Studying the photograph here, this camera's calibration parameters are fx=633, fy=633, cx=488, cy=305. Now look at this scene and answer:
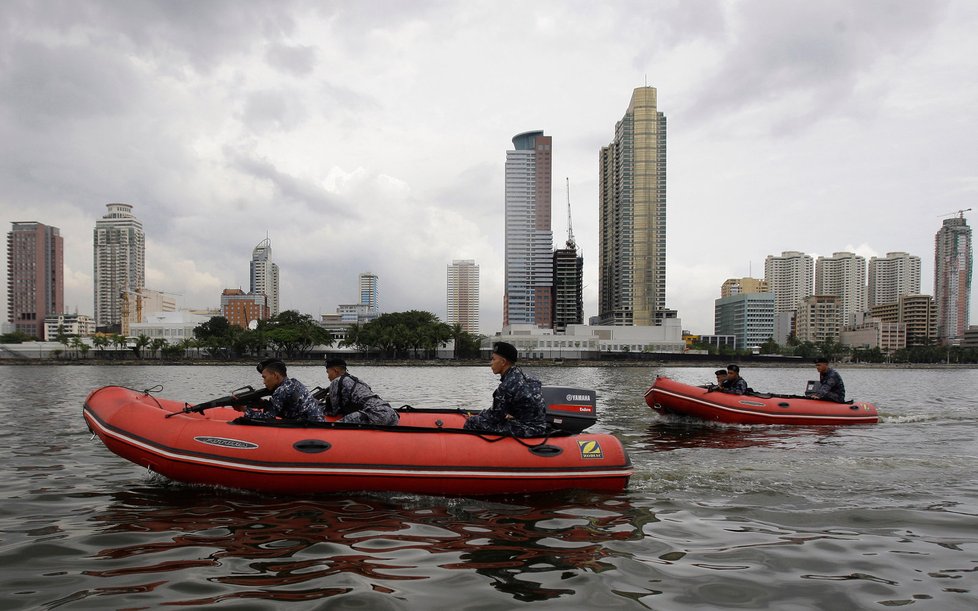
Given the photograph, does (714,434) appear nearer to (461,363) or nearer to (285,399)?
(285,399)

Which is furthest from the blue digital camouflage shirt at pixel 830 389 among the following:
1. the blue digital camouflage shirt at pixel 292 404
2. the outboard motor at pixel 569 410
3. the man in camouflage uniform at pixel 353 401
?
the blue digital camouflage shirt at pixel 292 404

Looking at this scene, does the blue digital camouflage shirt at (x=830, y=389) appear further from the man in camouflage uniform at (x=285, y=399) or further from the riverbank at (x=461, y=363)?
the riverbank at (x=461, y=363)

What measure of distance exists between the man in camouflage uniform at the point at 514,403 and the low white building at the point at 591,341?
4571 inches

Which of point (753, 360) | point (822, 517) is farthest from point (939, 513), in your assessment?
point (753, 360)

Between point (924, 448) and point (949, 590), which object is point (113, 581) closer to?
point (949, 590)

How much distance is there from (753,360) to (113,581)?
143m

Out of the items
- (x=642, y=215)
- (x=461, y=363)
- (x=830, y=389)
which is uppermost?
(x=642, y=215)

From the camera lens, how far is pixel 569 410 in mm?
10875

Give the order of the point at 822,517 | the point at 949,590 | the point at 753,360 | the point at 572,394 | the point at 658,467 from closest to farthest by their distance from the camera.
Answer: the point at 949,590, the point at 822,517, the point at 658,467, the point at 572,394, the point at 753,360

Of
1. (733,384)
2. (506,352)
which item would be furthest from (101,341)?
(506,352)

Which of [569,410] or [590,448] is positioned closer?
[590,448]

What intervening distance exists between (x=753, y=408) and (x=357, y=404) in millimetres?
10929

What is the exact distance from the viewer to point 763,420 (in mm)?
15898

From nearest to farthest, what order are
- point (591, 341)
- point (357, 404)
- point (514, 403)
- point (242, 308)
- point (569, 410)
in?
1. point (514, 403)
2. point (357, 404)
3. point (569, 410)
4. point (591, 341)
5. point (242, 308)
